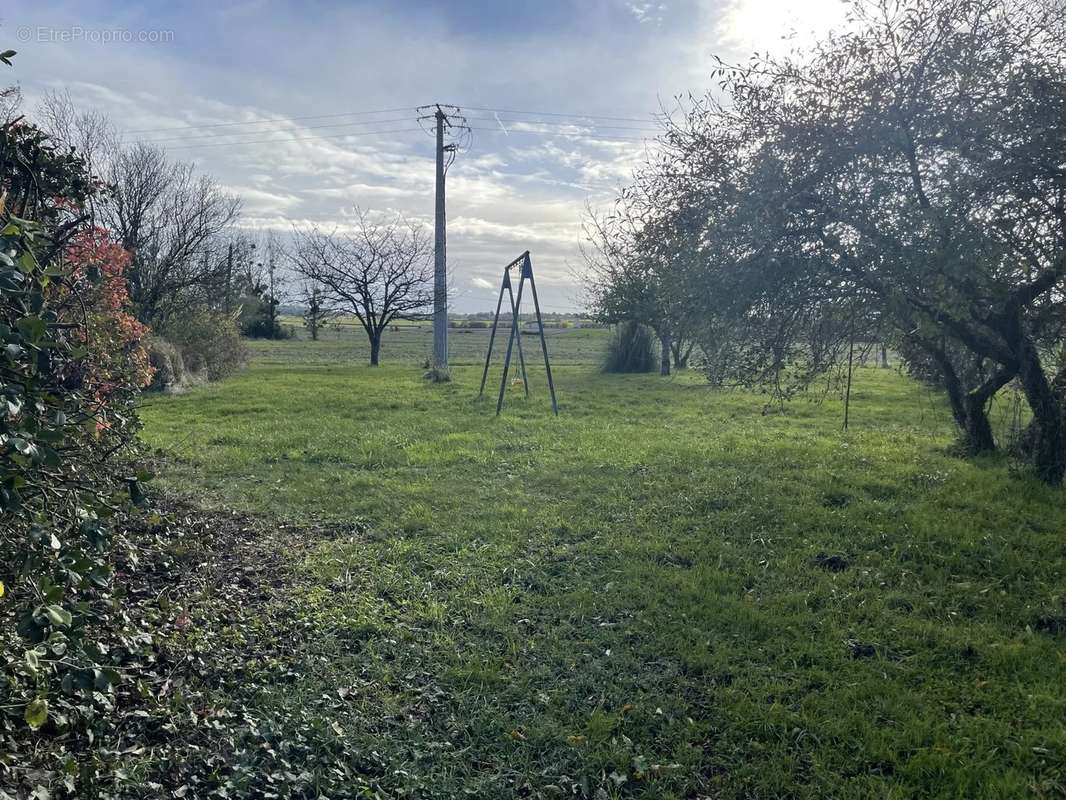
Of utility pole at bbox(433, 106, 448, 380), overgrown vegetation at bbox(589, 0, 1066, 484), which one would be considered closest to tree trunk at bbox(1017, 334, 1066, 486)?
overgrown vegetation at bbox(589, 0, 1066, 484)

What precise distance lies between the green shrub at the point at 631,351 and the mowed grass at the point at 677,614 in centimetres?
1544

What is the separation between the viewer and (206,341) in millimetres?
20172

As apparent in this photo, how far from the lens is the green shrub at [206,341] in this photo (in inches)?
755

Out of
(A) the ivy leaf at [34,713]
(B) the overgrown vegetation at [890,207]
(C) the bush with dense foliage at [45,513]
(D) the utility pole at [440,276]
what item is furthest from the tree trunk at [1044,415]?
(D) the utility pole at [440,276]

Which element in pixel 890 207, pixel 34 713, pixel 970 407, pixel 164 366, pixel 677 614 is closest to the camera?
pixel 34 713

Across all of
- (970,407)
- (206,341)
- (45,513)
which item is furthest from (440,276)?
(45,513)

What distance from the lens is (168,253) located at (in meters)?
20.6

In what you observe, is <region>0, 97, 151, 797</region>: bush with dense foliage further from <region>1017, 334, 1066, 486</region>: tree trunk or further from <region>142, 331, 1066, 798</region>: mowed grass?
<region>1017, 334, 1066, 486</region>: tree trunk

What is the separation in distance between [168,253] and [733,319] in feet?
62.0

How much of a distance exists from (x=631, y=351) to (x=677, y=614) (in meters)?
21.0

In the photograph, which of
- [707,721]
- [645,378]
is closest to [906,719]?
[707,721]

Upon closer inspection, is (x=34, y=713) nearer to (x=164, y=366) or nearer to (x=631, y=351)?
(x=164, y=366)

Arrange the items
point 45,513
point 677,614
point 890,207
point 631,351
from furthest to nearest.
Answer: point 631,351 < point 890,207 < point 677,614 < point 45,513

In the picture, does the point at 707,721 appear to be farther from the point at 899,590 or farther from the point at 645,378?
the point at 645,378
